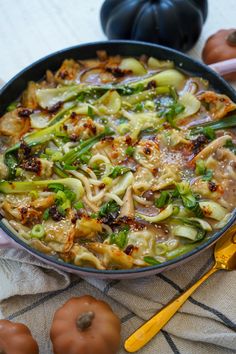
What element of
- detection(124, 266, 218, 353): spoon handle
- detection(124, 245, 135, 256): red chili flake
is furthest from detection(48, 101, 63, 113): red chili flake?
detection(124, 266, 218, 353): spoon handle

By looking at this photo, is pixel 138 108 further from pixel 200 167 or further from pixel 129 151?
pixel 200 167

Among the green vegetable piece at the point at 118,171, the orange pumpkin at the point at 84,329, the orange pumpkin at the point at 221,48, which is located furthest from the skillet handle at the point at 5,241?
the orange pumpkin at the point at 221,48

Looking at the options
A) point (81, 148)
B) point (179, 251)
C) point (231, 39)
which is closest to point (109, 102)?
point (81, 148)

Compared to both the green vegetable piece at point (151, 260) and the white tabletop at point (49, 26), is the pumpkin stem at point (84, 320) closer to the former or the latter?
the green vegetable piece at point (151, 260)

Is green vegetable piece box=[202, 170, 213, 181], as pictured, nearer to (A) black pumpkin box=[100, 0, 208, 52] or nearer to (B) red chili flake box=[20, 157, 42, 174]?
(B) red chili flake box=[20, 157, 42, 174]

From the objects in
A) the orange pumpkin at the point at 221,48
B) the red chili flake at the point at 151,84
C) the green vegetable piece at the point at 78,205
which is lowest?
the orange pumpkin at the point at 221,48

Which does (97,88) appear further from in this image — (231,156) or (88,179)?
(231,156)

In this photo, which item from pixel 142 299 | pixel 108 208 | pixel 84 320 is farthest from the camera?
pixel 108 208
